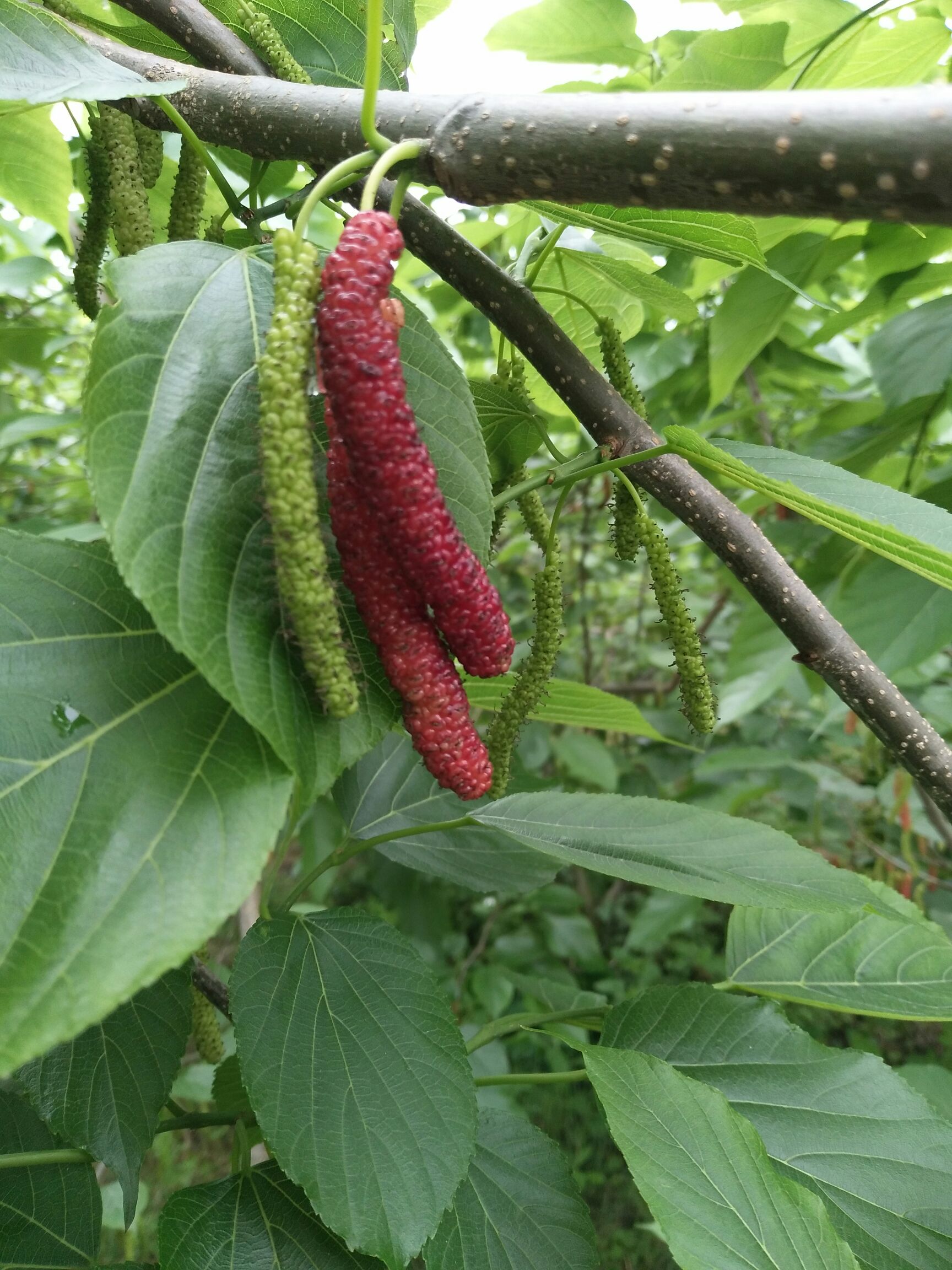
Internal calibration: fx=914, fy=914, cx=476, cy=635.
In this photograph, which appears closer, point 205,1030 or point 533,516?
point 533,516

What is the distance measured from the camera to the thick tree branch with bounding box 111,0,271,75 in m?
0.67

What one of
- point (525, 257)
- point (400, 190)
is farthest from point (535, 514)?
point (400, 190)

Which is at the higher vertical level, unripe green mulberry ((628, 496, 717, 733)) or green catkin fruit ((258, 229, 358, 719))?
green catkin fruit ((258, 229, 358, 719))

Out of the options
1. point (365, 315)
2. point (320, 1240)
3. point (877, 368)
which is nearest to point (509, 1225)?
point (320, 1240)

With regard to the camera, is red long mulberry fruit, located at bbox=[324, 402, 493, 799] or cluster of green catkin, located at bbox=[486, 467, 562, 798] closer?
red long mulberry fruit, located at bbox=[324, 402, 493, 799]

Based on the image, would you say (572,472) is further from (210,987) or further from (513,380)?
(210,987)

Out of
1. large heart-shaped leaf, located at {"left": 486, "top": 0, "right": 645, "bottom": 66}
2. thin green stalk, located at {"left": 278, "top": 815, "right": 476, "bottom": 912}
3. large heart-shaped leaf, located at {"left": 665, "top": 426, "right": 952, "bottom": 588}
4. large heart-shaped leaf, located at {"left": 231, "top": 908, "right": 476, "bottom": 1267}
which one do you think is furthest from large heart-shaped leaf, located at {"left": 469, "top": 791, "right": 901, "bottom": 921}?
large heart-shaped leaf, located at {"left": 486, "top": 0, "right": 645, "bottom": 66}

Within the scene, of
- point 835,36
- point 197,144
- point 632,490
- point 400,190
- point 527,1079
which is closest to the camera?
point 400,190

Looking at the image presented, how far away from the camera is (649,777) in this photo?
88.5 inches

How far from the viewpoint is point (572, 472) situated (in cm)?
69

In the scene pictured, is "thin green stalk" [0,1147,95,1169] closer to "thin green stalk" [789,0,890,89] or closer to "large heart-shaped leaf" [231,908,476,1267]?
"large heart-shaped leaf" [231,908,476,1267]

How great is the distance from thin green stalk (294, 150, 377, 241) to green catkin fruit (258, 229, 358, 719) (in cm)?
2

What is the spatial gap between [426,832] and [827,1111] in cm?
41

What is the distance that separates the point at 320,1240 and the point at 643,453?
0.60 m
